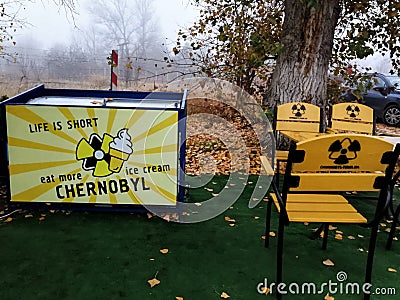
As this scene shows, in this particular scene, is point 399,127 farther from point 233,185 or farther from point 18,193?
point 18,193

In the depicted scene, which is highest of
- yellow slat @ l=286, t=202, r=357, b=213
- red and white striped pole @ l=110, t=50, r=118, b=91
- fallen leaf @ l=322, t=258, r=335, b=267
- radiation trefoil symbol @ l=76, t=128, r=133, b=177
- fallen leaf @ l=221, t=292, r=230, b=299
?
red and white striped pole @ l=110, t=50, r=118, b=91

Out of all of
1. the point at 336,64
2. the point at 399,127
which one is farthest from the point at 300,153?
the point at 399,127

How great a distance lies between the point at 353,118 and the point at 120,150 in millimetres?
2664

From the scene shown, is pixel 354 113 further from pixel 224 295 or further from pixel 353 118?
pixel 224 295

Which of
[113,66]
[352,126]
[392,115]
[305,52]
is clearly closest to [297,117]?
[352,126]

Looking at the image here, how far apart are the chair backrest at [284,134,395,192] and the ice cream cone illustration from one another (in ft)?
5.21

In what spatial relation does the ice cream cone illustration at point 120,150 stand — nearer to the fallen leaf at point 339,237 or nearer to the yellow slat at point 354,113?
the fallen leaf at point 339,237

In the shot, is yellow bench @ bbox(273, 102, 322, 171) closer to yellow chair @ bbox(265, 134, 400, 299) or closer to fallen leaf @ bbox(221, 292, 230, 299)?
yellow chair @ bbox(265, 134, 400, 299)

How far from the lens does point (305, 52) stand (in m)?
5.32

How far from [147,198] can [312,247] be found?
56.6 inches

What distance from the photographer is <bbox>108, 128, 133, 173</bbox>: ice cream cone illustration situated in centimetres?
324

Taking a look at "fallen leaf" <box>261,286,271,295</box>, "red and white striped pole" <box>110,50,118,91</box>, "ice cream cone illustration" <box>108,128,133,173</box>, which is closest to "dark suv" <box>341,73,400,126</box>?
"red and white striped pole" <box>110,50,118,91</box>

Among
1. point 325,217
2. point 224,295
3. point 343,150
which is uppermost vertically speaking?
point 343,150

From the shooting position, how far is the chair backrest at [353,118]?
4.32m
